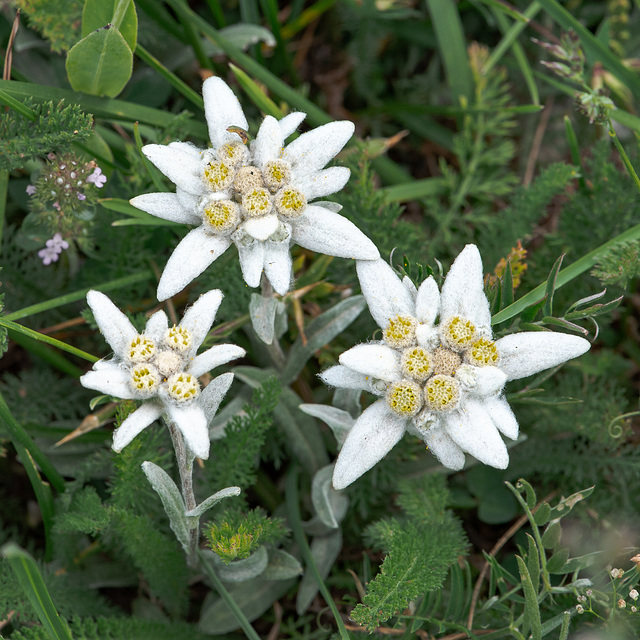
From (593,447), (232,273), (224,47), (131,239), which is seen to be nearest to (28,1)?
(224,47)

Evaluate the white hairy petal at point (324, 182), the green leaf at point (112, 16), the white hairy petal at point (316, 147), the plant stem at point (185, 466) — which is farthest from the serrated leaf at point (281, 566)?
the green leaf at point (112, 16)

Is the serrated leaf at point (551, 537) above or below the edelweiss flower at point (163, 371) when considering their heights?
below

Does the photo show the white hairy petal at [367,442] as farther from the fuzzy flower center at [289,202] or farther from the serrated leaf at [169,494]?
the fuzzy flower center at [289,202]

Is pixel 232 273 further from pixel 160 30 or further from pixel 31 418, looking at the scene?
pixel 160 30

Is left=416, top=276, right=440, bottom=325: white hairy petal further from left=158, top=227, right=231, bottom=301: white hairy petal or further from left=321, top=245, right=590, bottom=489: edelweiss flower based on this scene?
left=158, top=227, right=231, bottom=301: white hairy petal

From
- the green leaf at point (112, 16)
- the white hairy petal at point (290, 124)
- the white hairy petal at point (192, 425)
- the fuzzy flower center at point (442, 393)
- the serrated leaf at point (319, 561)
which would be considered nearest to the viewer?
the white hairy petal at point (192, 425)

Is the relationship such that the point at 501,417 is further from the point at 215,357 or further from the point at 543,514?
the point at 215,357

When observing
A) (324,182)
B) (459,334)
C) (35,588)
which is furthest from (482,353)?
(35,588)
